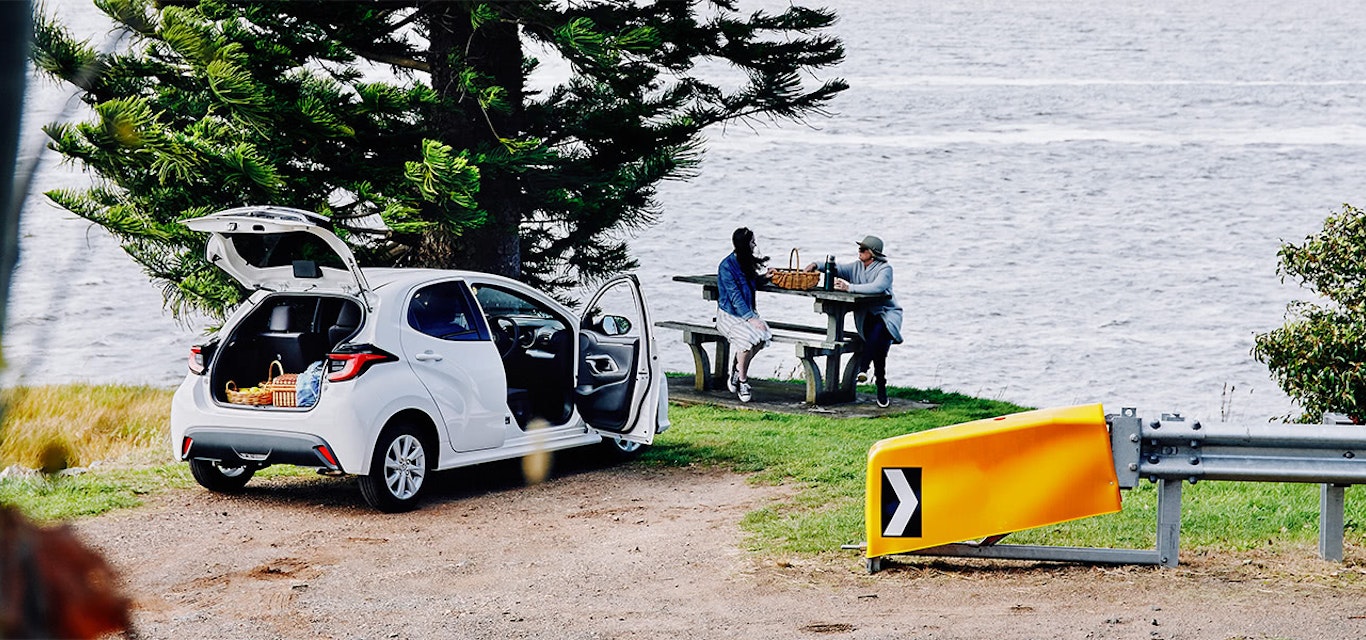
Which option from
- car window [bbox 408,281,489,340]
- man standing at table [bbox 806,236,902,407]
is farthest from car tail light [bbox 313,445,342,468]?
man standing at table [bbox 806,236,902,407]

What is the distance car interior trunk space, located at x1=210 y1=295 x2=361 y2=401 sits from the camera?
33.0 ft

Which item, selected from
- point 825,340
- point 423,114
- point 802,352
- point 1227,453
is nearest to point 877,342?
point 825,340

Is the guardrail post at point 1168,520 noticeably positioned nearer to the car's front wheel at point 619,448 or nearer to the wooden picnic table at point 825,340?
the car's front wheel at point 619,448

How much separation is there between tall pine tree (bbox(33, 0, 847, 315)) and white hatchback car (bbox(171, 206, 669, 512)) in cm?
299

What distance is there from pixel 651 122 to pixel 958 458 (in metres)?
9.52

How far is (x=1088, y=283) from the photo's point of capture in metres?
35.9

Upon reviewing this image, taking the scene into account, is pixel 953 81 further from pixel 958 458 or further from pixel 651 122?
pixel 958 458

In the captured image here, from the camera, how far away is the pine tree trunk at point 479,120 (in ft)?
50.9

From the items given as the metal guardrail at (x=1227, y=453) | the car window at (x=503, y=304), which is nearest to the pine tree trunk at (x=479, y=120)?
the car window at (x=503, y=304)

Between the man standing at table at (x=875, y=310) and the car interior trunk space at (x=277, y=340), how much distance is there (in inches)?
234

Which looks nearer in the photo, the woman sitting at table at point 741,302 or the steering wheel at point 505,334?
the steering wheel at point 505,334

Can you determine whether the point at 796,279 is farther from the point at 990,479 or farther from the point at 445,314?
the point at 990,479

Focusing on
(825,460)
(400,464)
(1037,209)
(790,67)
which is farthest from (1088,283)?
(400,464)

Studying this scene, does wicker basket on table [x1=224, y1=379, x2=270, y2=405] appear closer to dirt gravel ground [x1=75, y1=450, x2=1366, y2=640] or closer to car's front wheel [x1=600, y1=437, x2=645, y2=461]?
dirt gravel ground [x1=75, y1=450, x2=1366, y2=640]
